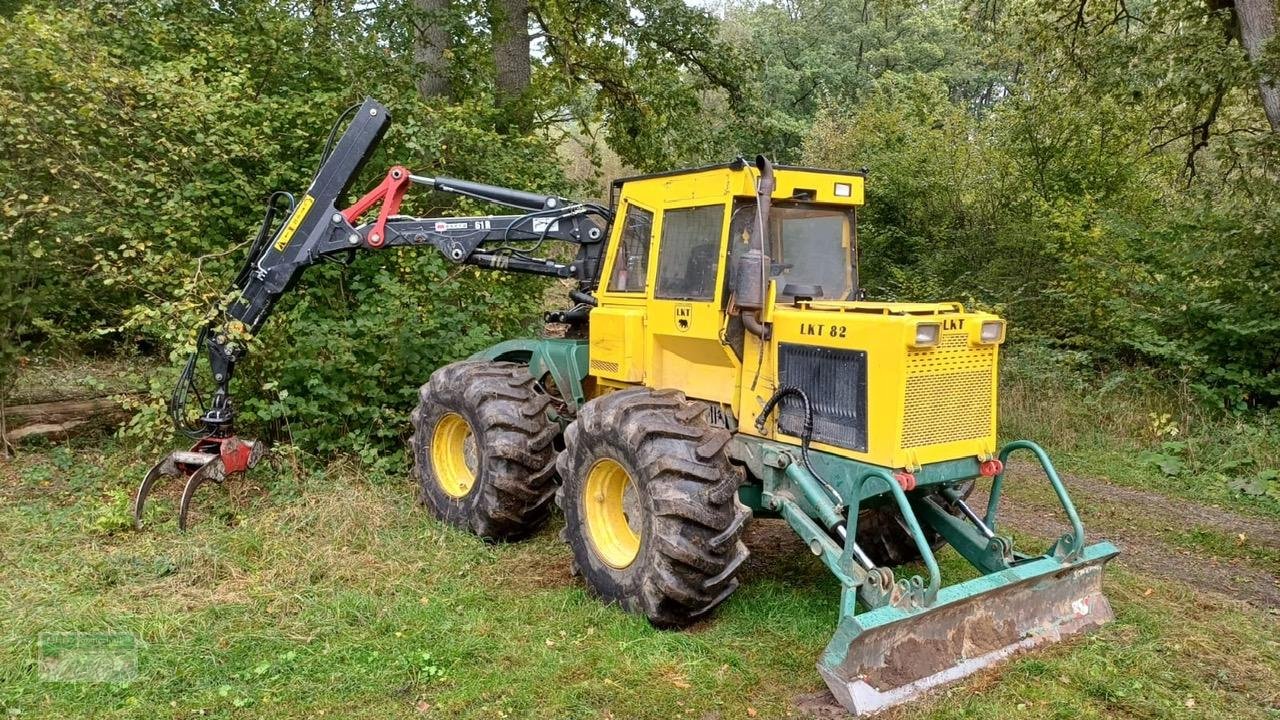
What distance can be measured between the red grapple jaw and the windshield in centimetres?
381

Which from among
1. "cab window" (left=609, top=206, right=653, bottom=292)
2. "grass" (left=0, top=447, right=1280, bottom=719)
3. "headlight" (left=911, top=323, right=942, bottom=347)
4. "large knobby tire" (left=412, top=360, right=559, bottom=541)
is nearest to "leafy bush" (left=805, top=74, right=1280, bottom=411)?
"grass" (left=0, top=447, right=1280, bottom=719)

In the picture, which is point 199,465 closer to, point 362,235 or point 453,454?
point 453,454

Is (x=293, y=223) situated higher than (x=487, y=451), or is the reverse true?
(x=293, y=223)

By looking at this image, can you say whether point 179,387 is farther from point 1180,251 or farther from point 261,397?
point 1180,251

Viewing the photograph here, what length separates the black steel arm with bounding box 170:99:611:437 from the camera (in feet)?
19.9

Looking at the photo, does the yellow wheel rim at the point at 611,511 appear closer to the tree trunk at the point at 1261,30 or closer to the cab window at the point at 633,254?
the cab window at the point at 633,254

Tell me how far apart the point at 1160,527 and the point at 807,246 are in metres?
3.91

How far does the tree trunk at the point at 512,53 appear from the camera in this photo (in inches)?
399

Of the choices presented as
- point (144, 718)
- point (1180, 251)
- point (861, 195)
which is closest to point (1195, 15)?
point (1180, 251)

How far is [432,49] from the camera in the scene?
31.8 ft

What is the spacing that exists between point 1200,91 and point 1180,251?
1.68 metres

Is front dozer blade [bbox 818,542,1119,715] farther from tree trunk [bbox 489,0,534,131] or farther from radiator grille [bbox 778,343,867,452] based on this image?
tree trunk [bbox 489,0,534,131]

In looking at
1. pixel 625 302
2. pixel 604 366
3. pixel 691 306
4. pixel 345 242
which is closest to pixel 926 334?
pixel 691 306

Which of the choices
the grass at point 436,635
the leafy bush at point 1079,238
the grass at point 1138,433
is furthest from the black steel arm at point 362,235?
the leafy bush at point 1079,238
